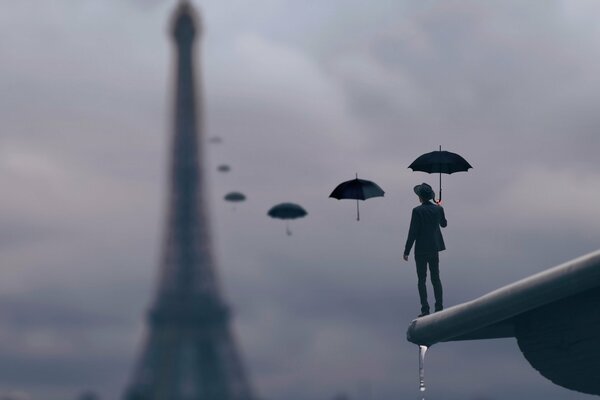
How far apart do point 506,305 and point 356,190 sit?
1152cm

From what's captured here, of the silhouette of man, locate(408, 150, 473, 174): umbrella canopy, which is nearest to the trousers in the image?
the silhouette of man

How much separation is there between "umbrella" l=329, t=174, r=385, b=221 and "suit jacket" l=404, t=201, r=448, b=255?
5425mm

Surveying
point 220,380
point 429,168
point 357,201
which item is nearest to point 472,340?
point 429,168

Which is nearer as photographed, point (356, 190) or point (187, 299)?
point (356, 190)

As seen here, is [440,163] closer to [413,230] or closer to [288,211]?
[413,230]

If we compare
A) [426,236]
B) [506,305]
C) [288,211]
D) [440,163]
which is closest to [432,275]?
[426,236]

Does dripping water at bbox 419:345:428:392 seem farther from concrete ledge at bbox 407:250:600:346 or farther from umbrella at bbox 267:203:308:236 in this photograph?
umbrella at bbox 267:203:308:236

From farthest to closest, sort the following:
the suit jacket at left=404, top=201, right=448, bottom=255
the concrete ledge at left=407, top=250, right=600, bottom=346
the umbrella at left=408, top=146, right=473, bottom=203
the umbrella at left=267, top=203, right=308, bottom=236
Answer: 1. the umbrella at left=267, top=203, right=308, bottom=236
2. the umbrella at left=408, top=146, right=473, bottom=203
3. the suit jacket at left=404, top=201, right=448, bottom=255
4. the concrete ledge at left=407, top=250, right=600, bottom=346

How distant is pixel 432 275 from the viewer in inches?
717

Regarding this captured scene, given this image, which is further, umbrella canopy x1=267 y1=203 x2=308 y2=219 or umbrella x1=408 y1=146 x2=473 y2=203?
umbrella canopy x1=267 y1=203 x2=308 y2=219

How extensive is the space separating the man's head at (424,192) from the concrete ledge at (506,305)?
3463 mm

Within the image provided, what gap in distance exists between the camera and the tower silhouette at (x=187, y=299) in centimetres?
8681

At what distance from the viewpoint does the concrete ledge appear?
1181cm

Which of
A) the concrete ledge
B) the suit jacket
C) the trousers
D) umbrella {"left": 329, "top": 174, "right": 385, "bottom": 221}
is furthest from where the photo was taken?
umbrella {"left": 329, "top": 174, "right": 385, "bottom": 221}
